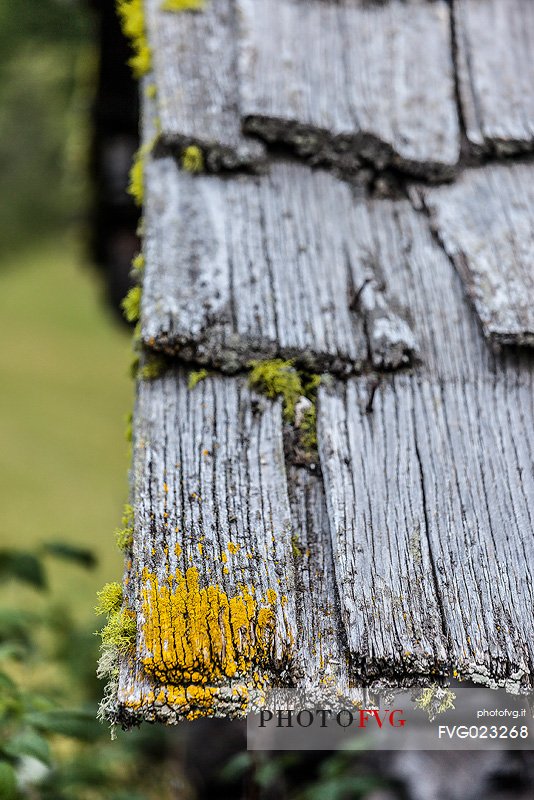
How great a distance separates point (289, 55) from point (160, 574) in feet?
4.64

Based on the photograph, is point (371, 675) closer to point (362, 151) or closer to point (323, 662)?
point (323, 662)

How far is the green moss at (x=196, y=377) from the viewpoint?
4.88 ft

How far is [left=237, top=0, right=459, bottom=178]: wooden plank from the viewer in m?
1.76

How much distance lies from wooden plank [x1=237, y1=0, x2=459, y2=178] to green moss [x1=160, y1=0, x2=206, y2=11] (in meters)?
0.14

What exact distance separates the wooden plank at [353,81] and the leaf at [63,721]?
1551 mm

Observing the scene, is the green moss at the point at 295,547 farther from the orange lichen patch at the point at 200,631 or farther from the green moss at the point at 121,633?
the green moss at the point at 121,633

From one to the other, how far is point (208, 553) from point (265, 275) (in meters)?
0.67

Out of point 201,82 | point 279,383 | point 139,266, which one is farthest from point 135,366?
point 201,82

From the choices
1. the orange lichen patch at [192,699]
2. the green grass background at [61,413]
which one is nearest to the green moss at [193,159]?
the orange lichen patch at [192,699]

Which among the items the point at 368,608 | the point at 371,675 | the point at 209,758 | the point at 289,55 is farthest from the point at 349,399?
the point at 209,758

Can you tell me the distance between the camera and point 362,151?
177 centimetres

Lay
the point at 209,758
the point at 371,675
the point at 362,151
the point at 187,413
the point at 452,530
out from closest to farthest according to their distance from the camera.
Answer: the point at 371,675, the point at 452,530, the point at 187,413, the point at 362,151, the point at 209,758

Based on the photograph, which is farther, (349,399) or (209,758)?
(209,758)

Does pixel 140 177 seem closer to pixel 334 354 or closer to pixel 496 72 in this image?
pixel 334 354
